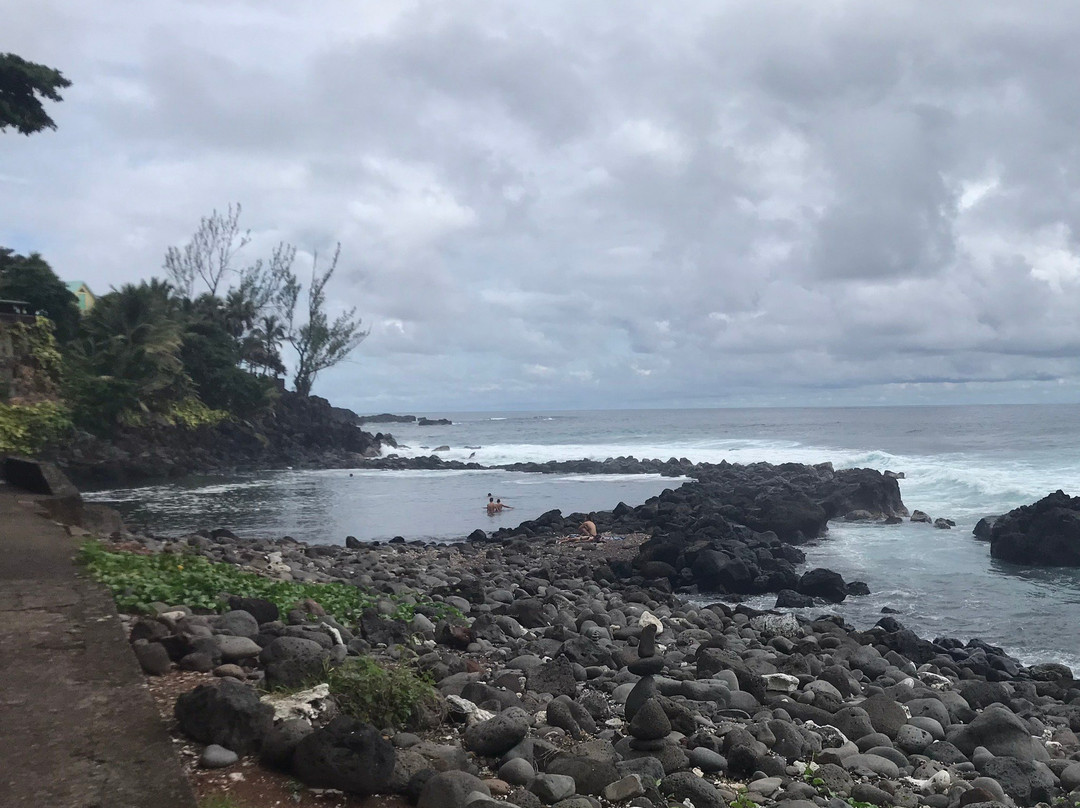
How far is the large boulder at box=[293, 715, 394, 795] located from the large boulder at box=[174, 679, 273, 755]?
1.02 ft

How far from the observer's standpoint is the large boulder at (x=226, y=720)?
151 inches

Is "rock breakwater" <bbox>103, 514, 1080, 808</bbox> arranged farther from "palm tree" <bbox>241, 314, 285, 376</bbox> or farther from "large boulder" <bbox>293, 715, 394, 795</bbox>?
"palm tree" <bbox>241, 314, 285, 376</bbox>

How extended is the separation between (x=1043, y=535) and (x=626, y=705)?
14.3m

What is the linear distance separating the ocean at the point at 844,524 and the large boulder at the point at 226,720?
9516 mm

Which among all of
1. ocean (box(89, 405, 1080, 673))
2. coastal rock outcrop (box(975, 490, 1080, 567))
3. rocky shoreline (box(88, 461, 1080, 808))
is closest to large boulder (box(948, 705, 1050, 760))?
rocky shoreline (box(88, 461, 1080, 808))

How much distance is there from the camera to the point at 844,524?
22141mm

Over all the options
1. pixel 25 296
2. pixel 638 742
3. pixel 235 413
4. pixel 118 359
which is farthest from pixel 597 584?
pixel 235 413

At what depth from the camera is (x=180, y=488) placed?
28312mm

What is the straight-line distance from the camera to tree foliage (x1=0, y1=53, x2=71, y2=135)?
63.2 ft

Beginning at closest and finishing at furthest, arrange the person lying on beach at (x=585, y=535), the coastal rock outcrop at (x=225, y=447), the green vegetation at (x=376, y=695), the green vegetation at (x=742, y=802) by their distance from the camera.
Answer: the green vegetation at (x=742, y=802) < the green vegetation at (x=376, y=695) < the person lying on beach at (x=585, y=535) < the coastal rock outcrop at (x=225, y=447)

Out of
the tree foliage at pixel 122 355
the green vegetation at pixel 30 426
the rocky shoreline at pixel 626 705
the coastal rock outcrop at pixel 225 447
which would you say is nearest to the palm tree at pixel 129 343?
the tree foliage at pixel 122 355

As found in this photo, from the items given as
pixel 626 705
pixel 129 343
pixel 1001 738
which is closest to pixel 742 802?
pixel 626 705

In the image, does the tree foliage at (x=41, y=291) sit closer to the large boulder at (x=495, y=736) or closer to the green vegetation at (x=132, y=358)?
the green vegetation at (x=132, y=358)

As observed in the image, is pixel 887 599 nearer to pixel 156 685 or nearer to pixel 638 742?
pixel 638 742
